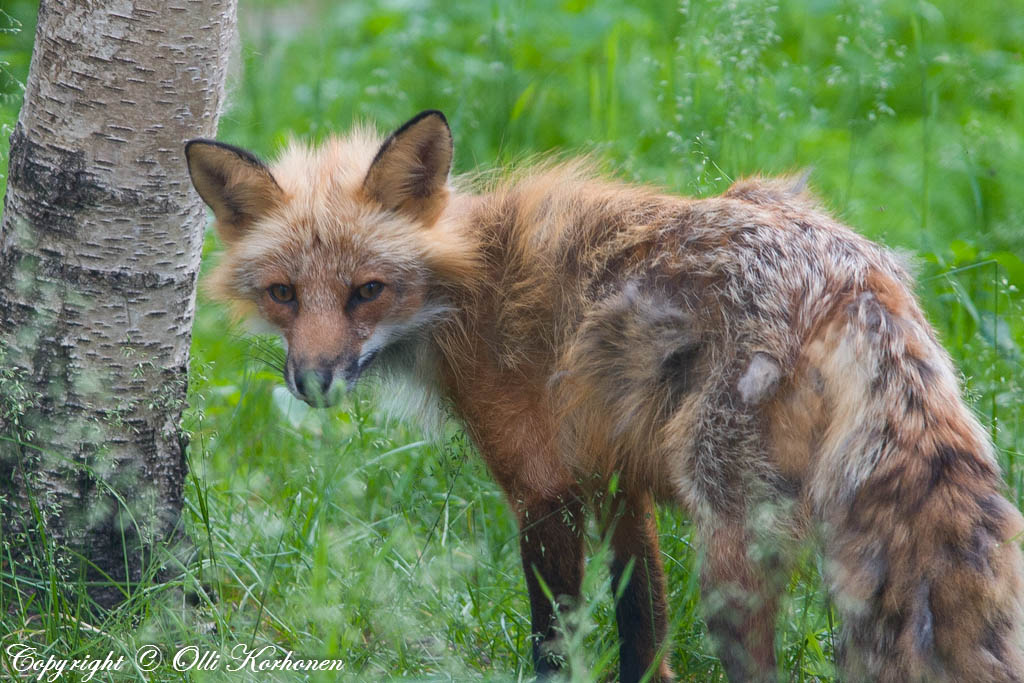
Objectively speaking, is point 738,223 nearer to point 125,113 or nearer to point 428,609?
point 428,609

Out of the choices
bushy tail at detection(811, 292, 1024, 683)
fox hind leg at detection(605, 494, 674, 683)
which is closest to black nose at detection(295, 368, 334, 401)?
fox hind leg at detection(605, 494, 674, 683)

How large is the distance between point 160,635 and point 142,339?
3.46 feet

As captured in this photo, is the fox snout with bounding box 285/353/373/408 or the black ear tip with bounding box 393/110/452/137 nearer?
the fox snout with bounding box 285/353/373/408

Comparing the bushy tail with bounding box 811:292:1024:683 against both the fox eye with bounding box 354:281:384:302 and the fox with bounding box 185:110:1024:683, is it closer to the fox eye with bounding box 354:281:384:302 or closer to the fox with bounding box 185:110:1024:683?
the fox with bounding box 185:110:1024:683

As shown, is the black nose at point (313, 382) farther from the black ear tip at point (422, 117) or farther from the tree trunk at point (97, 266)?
the black ear tip at point (422, 117)

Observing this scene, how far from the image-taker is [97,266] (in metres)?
3.48

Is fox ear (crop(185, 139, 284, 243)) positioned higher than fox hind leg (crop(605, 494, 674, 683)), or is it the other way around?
fox ear (crop(185, 139, 284, 243))

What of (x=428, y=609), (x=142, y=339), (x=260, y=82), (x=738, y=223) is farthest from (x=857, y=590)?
(x=260, y=82)

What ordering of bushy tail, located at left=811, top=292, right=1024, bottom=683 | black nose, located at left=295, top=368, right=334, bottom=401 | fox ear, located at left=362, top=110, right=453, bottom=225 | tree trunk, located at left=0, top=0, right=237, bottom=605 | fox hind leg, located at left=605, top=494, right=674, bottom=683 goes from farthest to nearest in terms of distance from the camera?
fox hind leg, located at left=605, top=494, right=674, bottom=683 → fox ear, located at left=362, top=110, right=453, bottom=225 → tree trunk, located at left=0, top=0, right=237, bottom=605 → black nose, located at left=295, top=368, right=334, bottom=401 → bushy tail, located at left=811, top=292, right=1024, bottom=683

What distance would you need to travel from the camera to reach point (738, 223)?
3.15 metres

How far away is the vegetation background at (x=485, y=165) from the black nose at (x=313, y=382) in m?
0.17

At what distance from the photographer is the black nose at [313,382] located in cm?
320

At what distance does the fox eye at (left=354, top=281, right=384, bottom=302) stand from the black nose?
36cm

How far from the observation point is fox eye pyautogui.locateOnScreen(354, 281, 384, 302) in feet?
11.6
